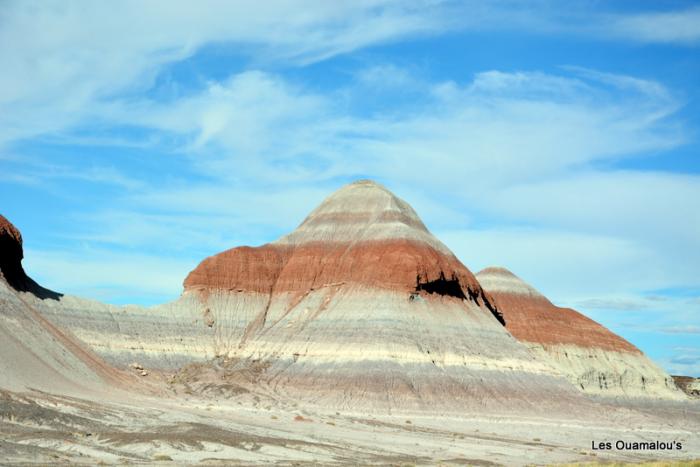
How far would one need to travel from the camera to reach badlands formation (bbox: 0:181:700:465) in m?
60.3

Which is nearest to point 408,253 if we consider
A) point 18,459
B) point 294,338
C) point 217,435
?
point 294,338

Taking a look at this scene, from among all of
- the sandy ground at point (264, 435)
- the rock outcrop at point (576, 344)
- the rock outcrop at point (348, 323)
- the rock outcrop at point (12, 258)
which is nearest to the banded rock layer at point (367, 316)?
the rock outcrop at point (348, 323)

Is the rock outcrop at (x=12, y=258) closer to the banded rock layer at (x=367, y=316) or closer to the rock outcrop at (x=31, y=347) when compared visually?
the rock outcrop at (x=31, y=347)

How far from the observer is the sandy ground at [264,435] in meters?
51.1

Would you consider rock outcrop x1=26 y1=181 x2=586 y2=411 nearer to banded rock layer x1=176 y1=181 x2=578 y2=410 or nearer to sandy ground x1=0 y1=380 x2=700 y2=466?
banded rock layer x1=176 y1=181 x2=578 y2=410

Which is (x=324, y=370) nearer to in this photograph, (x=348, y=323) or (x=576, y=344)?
(x=348, y=323)

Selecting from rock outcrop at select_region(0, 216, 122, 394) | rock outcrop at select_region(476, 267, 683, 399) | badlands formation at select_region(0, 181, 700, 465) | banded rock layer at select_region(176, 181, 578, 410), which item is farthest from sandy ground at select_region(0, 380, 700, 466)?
rock outcrop at select_region(476, 267, 683, 399)

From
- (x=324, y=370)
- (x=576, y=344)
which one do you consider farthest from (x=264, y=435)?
(x=576, y=344)

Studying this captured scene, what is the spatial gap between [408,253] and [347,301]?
354 inches

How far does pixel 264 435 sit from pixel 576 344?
87.7m

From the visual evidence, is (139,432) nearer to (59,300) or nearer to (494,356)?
(59,300)

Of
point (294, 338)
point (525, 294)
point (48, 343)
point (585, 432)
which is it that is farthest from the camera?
point (525, 294)

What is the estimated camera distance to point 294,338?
105875mm

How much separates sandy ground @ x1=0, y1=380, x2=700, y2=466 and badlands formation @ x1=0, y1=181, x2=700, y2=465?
0.25 metres
